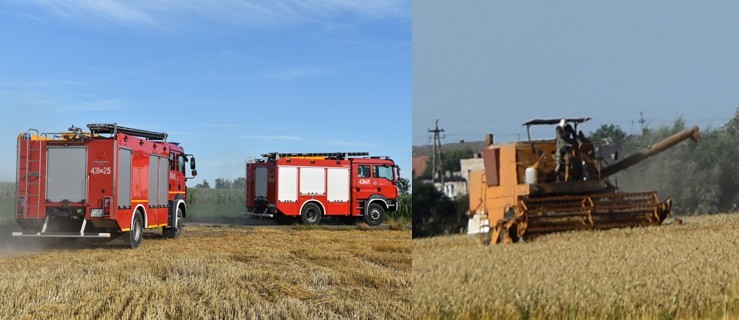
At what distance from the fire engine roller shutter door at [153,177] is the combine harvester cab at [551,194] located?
12.0 metres

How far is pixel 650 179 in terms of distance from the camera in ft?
32.6

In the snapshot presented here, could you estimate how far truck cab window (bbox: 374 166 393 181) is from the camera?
29.7m

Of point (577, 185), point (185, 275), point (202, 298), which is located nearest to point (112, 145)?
point (185, 275)

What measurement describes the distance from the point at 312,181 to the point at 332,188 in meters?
0.73

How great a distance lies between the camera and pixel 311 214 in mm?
29875

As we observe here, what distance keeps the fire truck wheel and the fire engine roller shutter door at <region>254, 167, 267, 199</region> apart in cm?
167

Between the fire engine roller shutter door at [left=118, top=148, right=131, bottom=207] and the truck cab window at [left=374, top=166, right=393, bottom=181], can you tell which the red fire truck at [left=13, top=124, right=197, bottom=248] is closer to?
the fire engine roller shutter door at [left=118, top=148, right=131, bottom=207]

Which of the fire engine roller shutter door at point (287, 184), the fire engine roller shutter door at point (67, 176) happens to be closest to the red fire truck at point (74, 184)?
the fire engine roller shutter door at point (67, 176)

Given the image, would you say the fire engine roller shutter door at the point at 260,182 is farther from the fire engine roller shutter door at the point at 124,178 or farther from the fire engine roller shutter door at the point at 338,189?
the fire engine roller shutter door at the point at 124,178

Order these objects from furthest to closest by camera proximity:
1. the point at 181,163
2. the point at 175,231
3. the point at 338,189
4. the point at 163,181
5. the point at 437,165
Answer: the point at 338,189
the point at 181,163
the point at 175,231
the point at 163,181
the point at 437,165

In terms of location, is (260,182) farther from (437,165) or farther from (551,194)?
(437,165)

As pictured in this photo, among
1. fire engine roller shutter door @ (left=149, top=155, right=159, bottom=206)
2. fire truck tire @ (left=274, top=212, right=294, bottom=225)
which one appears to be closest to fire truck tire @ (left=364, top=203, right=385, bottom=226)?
fire truck tire @ (left=274, top=212, right=294, bottom=225)

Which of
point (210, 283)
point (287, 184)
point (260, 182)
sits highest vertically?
point (260, 182)

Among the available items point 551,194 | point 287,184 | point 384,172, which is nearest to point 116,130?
point 551,194
